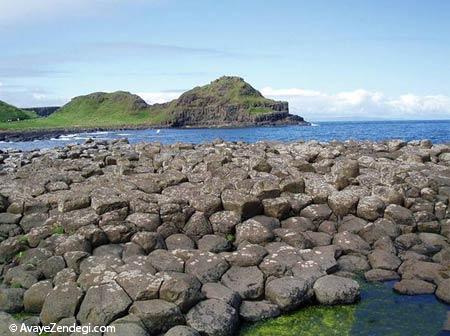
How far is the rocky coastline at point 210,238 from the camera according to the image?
11.5m

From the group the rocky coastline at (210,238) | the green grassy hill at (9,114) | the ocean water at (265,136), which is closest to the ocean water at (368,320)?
the rocky coastline at (210,238)

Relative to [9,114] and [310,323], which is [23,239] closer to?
[310,323]

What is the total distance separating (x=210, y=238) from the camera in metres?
15.7

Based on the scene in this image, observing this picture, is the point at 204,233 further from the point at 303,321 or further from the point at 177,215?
the point at 303,321

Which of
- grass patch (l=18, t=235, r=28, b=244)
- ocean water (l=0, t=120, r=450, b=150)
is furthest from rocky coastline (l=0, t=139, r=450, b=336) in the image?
ocean water (l=0, t=120, r=450, b=150)

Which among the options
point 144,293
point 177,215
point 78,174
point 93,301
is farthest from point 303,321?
point 78,174

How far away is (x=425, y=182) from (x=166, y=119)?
589 ft

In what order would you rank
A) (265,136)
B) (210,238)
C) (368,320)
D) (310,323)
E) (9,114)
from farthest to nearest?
(9,114)
(265,136)
(210,238)
(368,320)
(310,323)

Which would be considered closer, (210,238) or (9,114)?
Answer: (210,238)

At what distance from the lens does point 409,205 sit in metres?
18.3

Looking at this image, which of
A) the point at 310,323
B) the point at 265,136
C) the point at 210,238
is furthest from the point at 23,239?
the point at 265,136

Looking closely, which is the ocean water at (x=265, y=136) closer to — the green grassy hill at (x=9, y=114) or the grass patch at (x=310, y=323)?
the grass patch at (x=310, y=323)

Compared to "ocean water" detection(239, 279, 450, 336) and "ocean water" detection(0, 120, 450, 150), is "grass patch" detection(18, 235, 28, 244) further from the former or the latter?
"ocean water" detection(0, 120, 450, 150)

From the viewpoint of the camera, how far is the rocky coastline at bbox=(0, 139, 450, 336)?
37.6 feet
